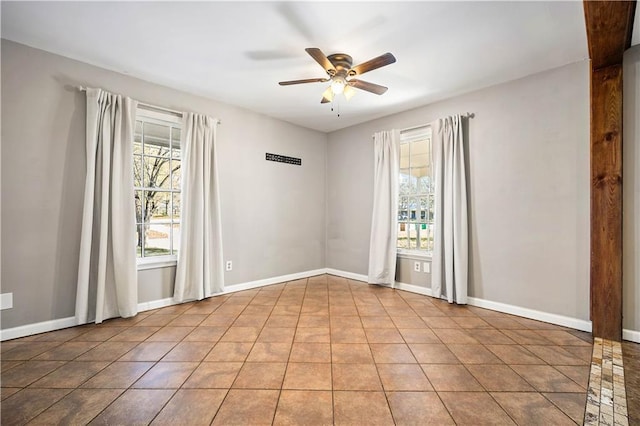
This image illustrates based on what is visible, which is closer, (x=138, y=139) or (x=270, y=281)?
(x=138, y=139)

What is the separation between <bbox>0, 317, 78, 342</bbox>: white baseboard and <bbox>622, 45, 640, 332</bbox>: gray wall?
5.21 meters

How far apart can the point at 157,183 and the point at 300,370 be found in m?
2.86

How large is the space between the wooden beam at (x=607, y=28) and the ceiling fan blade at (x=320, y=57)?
173cm

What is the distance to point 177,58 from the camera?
9.14 feet

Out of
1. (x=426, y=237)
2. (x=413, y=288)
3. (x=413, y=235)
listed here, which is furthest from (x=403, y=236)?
(x=413, y=288)

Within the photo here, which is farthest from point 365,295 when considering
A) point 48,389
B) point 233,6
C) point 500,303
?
point 233,6

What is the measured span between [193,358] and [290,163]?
10.8 ft

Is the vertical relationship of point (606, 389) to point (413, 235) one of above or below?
below

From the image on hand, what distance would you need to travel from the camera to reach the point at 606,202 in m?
2.51

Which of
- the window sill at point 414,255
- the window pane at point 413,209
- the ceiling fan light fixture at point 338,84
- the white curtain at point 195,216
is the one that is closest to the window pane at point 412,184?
the window pane at point 413,209

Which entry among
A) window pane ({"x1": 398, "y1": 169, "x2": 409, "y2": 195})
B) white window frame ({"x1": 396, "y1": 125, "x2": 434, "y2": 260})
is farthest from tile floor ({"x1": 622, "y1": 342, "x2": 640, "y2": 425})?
window pane ({"x1": 398, "y1": 169, "x2": 409, "y2": 195})

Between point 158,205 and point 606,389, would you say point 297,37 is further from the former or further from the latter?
point 606,389

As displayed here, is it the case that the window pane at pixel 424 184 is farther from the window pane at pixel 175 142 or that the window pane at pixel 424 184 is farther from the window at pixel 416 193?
the window pane at pixel 175 142

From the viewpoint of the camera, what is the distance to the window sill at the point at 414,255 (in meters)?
3.97
